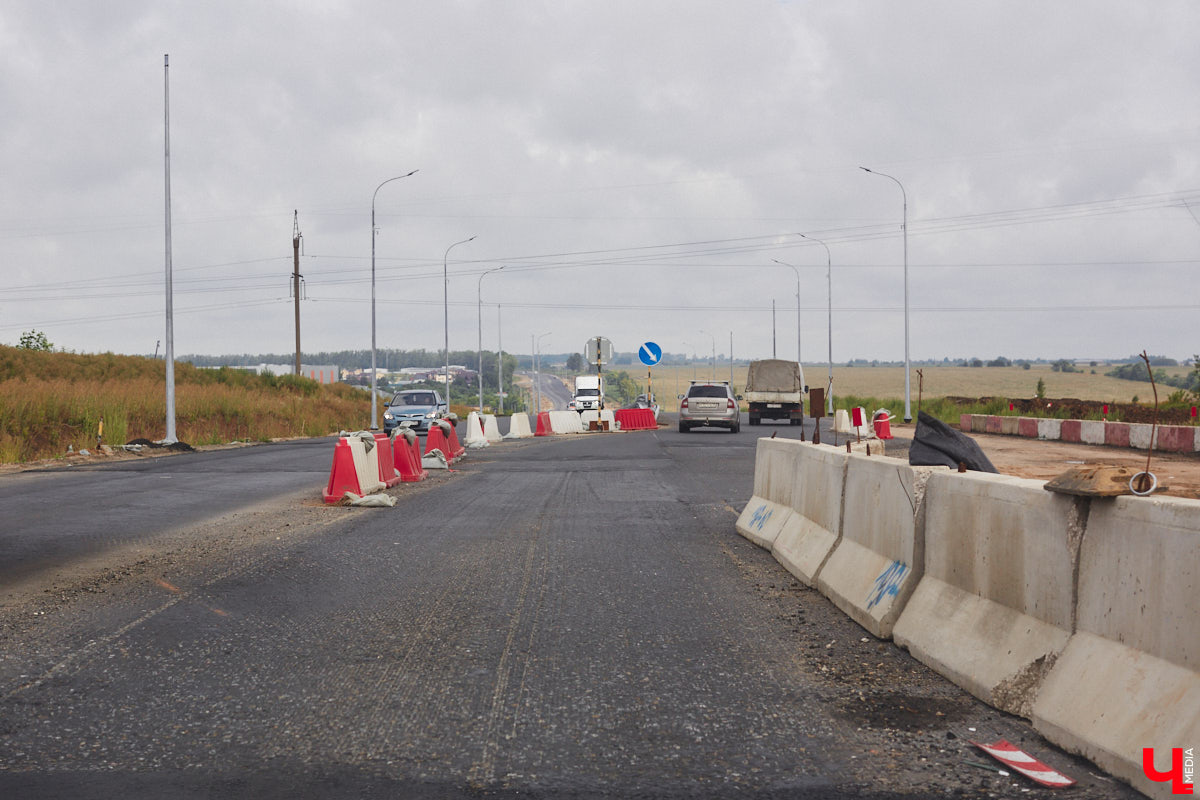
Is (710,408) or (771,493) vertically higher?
(710,408)

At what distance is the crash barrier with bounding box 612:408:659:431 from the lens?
153 feet

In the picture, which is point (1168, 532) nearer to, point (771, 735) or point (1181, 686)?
→ point (1181, 686)

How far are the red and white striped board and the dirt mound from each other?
81.7ft

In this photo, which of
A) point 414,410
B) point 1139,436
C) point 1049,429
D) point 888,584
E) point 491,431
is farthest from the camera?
point 414,410

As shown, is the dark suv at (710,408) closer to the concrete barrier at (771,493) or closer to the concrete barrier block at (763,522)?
the concrete barrier at (771,493)

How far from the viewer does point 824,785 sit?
420 cm

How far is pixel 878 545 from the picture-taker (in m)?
7.34

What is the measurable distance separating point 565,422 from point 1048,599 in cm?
3796

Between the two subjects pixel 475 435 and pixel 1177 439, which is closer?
pixel 1177 439

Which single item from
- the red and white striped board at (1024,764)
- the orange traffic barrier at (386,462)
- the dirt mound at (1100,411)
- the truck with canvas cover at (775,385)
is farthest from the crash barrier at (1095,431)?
the red and white striped board at (1024,764)

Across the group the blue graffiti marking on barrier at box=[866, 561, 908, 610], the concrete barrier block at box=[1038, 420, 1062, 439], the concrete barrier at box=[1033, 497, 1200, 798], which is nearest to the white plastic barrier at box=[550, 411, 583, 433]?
the concrete barrier block at box=[1038, 420, 1062, 439]

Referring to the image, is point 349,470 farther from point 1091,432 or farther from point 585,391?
point 585,391

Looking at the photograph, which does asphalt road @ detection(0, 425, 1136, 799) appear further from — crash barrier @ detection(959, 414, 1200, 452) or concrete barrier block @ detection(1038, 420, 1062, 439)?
concrete barrier block @ detection(1038, 420, 1062, 439)

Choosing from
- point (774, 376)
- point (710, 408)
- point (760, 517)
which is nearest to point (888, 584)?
point (760, 517)
